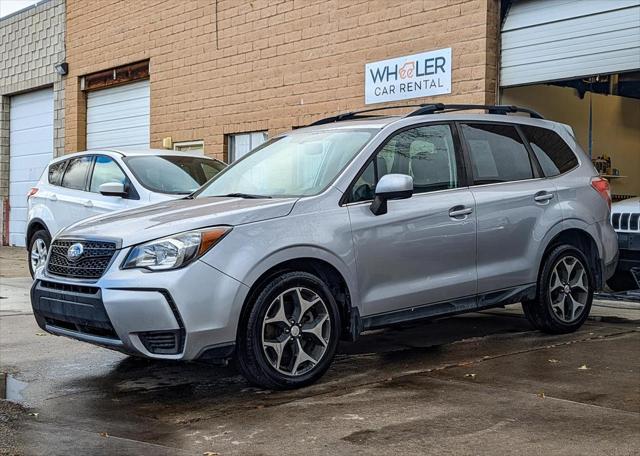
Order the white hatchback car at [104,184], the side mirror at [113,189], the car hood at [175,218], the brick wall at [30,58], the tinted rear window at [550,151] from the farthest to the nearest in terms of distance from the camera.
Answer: the brick wall at [30,58] < the white hatchback car at [104,184] < the side mirror at [113,189] < the tinted rear window at [550,151] < the car hood at [175,218]

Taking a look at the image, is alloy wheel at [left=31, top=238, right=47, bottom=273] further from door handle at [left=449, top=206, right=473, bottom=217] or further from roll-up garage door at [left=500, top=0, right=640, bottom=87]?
door handle at [left=449, top=206, right=473, bottom=217]

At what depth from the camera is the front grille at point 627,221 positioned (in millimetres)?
8797

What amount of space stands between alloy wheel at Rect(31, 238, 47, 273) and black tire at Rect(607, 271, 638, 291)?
7000mm

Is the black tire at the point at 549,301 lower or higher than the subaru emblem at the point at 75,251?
lower

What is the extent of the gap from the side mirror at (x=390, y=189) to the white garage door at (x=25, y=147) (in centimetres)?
1729

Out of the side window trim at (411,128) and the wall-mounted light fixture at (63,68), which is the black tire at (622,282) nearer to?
the side window trim at (411,128)

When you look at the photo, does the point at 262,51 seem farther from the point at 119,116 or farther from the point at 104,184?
the point at 104,184

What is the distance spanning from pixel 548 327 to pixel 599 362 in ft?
3.21

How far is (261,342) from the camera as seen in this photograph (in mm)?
5219

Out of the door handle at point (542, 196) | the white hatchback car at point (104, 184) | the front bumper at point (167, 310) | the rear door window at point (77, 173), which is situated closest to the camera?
the front bumper at point (167, 310)

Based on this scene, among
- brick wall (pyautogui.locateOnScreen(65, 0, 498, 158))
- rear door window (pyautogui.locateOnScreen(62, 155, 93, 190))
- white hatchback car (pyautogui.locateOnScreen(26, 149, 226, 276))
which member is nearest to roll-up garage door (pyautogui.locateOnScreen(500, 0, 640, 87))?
brick wall (pyautogui.locateOnScreen(65, 0, 498, 158))

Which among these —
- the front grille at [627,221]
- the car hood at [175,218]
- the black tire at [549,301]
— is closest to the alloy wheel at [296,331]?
the car hood at [175,218]

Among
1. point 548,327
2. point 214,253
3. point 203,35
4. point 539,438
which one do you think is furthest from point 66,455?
point 203,35

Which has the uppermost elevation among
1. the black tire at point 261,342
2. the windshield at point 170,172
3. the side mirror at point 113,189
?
the windshield at point 170,172
